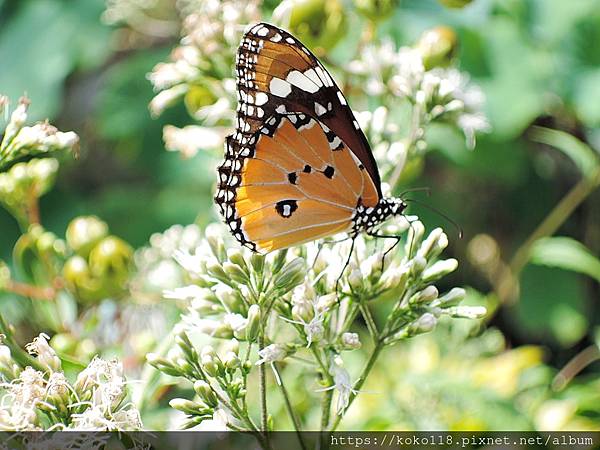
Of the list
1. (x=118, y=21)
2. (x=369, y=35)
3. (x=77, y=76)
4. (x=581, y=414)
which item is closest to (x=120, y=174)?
(x=77, y=76)

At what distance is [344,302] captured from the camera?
1.18m

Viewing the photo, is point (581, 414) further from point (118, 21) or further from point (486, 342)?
point (118, 21)

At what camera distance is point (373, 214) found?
1208 millimetres

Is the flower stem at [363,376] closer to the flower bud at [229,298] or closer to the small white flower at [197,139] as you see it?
the flower bud at [229,298]

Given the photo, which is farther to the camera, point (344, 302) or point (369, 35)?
point (369, 35)

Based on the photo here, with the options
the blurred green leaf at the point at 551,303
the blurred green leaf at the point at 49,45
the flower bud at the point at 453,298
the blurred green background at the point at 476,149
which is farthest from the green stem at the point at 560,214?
the blurred green leaf at the point at 49,45

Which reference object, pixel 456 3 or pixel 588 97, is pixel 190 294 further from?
pixel 588 97

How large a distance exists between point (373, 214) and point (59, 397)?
1.62 ft

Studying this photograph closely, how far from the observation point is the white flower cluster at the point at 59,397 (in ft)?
3.14

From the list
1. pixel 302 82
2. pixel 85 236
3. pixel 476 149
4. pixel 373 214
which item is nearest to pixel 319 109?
pixel 302 82

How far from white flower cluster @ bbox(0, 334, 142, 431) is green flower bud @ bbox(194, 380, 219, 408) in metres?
0.08

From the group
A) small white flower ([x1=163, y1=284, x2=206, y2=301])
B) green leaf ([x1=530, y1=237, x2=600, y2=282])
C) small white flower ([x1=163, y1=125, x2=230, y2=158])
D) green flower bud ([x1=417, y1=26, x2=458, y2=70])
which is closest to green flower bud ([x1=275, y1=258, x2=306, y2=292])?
small white flower ([x1=163, y1=284, x2=206, y2=301])

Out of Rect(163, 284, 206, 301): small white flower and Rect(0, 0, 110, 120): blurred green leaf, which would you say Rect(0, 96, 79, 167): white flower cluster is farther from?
Rect(0, 0, 110, 120): blurred green leaf

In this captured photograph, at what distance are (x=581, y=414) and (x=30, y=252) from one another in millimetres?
1101
